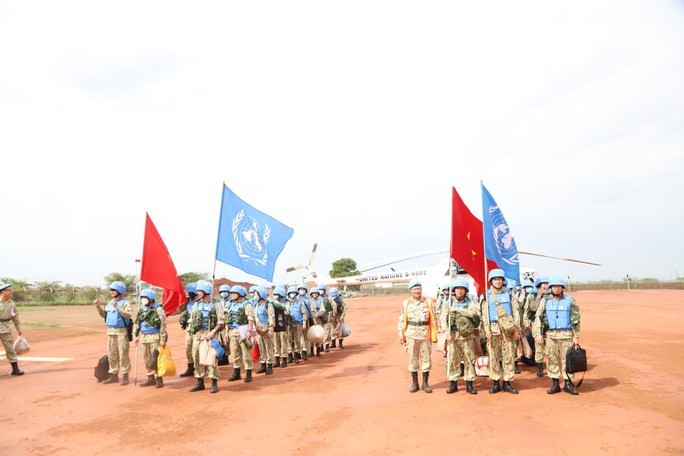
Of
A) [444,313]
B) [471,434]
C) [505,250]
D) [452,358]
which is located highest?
[505,250]

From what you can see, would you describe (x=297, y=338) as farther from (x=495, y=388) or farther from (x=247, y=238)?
(x=495, y=388)

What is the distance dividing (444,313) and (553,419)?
2.52m

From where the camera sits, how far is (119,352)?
9.55 metres

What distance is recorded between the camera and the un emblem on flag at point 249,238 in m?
8.98

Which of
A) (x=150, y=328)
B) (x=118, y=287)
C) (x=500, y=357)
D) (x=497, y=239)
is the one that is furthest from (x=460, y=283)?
(x=118, y=287)

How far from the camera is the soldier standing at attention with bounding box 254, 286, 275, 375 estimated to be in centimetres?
1033

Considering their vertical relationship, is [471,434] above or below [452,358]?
below

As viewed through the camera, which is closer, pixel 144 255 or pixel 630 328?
pixel 144 255

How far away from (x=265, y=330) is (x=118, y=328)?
10.2 feet

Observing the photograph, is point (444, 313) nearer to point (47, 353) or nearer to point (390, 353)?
point (390, 353)

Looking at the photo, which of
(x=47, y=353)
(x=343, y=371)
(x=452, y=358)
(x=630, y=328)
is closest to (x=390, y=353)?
(x=343, y=371)

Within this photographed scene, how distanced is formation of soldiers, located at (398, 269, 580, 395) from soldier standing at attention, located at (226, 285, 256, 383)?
10.9 ft

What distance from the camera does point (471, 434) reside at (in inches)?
230

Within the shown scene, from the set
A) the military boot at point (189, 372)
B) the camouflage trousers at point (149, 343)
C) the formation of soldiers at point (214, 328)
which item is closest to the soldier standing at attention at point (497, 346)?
the formation of soldiers at point (214, 328)
